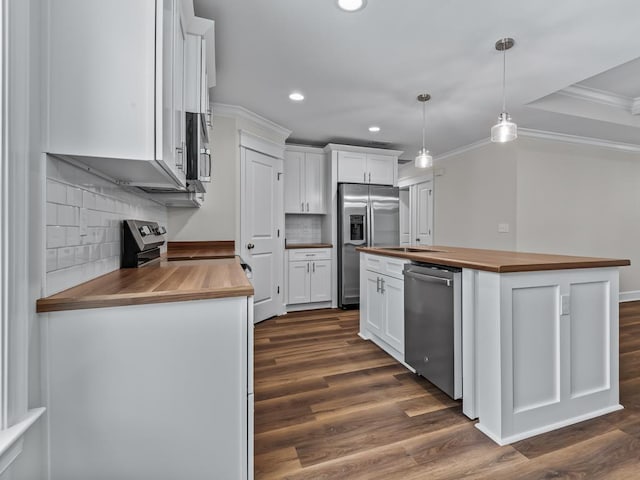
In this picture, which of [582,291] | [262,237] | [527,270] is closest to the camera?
[527,270]

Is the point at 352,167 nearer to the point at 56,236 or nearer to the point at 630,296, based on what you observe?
the point at 56,236

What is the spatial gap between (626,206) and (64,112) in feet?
20.9

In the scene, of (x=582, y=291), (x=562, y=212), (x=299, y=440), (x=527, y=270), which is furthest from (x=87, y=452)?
(x=562, y=212)

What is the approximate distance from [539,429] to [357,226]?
3.06m

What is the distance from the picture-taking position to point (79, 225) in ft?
3.86

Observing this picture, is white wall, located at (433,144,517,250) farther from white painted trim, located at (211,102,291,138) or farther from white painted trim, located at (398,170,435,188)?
white painted trim, located at (211,102,291,138)

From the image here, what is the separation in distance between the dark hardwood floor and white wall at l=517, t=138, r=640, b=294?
201 centimetres

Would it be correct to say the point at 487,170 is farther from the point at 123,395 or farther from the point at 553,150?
the point at 123,395

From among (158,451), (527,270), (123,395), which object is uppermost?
(527,270)

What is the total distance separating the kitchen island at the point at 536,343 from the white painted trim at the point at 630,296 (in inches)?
146

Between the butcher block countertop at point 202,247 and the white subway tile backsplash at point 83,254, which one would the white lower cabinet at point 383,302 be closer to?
the butcher block countertop at point 202,247

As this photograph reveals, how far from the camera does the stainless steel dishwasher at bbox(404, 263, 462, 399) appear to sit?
180 cm

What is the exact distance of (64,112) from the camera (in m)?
0.96

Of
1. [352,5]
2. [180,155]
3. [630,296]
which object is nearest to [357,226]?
[352,5]
